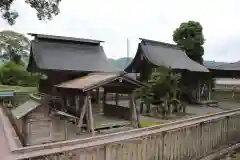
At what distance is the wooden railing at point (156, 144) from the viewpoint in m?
2.94

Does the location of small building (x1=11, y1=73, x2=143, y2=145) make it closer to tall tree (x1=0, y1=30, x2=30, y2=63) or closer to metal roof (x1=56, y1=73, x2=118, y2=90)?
metal roof (x1=56, y1=73, x2=118, y2=90)

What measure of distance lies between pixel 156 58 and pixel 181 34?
12707 mm

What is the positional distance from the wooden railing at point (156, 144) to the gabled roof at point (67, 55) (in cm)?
1371

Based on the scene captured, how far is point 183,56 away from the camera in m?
27.6

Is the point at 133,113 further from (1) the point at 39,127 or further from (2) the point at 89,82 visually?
(1) the point at 39,127

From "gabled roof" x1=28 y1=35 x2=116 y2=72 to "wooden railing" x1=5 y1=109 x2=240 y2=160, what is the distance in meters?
13.7

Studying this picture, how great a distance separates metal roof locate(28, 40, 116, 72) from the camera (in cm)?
1789

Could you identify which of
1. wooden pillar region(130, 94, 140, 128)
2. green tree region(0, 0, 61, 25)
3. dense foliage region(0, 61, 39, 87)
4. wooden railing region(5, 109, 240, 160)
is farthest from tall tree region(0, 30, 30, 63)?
wooden railing region(5, 109, 240, 160)

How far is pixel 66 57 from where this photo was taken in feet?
64.6

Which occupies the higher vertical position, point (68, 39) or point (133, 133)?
point (68, 39)

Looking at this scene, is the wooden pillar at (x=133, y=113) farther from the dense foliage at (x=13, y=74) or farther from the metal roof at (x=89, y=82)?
the dense foliage at (x=13, y=74)

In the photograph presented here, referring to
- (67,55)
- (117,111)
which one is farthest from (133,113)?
(67,55)

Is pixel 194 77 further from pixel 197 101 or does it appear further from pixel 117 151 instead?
pixel 117 151

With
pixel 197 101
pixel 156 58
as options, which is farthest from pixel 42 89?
pixel 197 101
